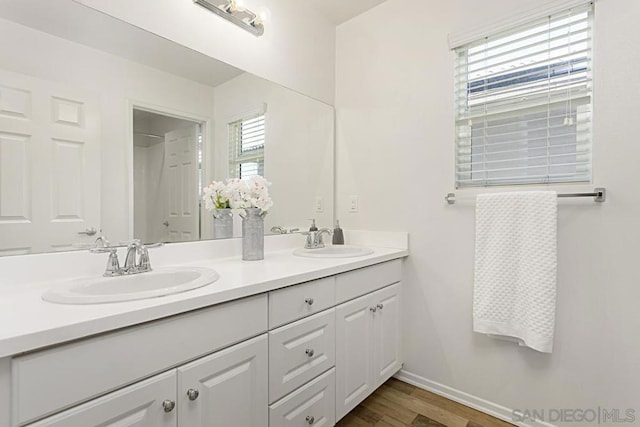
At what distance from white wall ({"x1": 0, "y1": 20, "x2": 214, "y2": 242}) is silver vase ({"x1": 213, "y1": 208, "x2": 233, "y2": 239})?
1.30ft

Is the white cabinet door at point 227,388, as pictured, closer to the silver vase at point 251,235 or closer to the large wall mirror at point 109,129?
the silver vase at point 251,235

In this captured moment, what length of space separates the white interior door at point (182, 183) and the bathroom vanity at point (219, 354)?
8.0 inches

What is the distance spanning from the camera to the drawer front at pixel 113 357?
25.4 inches

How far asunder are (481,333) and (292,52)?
1937mm

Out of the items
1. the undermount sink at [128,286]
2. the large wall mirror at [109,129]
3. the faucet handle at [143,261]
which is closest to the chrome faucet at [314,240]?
the large wall mirror at [109,129]

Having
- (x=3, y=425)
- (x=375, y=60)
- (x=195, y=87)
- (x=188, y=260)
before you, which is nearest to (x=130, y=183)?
(x=188, y=260)

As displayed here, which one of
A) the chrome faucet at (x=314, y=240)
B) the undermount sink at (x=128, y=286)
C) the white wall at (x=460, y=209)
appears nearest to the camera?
the undermount sink at (x=128, y=286)

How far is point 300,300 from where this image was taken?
123 centimetres

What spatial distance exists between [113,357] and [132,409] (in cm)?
15

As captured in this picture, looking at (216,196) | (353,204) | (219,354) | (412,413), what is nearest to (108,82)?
(216,196)

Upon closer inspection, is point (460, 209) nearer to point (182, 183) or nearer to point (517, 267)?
point (517, 267)

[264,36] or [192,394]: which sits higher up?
[264,36]

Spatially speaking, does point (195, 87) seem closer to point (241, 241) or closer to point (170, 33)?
point (170, 33)

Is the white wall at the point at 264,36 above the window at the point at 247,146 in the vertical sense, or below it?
above
